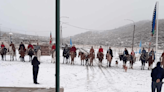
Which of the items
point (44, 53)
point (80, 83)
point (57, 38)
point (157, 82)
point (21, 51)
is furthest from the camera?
point (44, 53)

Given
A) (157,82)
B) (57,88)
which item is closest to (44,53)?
(157,82)

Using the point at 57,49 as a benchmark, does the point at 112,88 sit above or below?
below

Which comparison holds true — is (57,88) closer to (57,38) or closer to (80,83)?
(57,38)

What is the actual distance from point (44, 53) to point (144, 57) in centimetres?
1318

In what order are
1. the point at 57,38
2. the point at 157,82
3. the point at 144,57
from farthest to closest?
the point at 144,57 < the point at 157,82 < the point at 57,38

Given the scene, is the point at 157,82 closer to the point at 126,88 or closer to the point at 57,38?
the point at 126,88

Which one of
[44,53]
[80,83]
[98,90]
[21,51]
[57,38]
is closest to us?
[57,38]

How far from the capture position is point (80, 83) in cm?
888

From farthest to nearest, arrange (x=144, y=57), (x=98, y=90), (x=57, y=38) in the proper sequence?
(x=144, y=57)
(x=98, y=90)
(x=57, y=38)

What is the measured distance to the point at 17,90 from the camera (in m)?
6.48

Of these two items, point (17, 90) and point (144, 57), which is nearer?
point (17, 90)

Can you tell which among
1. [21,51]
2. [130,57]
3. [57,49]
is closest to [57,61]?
[57,49]

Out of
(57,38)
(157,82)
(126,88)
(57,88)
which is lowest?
(126,88)

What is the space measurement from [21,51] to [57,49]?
1444 centimetres
